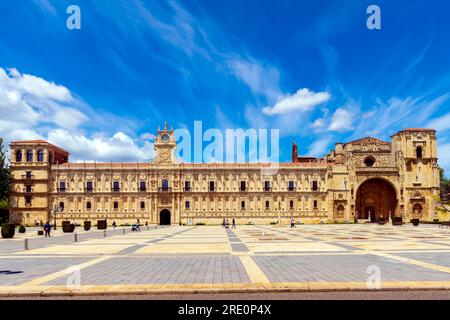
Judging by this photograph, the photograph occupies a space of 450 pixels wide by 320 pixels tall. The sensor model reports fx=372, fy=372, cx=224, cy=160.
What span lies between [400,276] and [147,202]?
56.3 m

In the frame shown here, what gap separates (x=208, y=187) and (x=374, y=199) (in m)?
30.9

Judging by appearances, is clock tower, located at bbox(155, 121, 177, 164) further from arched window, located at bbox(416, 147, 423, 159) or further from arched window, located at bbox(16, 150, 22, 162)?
arched window, located at bbox(416, 147, 423, 159)

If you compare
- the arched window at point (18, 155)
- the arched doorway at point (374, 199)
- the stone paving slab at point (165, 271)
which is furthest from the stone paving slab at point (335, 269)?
the arched window at point (18, 155)

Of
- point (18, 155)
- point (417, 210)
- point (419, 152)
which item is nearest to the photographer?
point (18, 155)

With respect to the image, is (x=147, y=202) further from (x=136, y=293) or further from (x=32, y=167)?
(x=136, y=293)

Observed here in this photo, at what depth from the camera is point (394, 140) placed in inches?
2714

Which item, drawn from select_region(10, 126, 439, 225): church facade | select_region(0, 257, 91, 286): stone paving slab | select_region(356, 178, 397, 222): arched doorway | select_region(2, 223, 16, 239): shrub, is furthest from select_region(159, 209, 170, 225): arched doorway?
select_region(0, 257, 91, 286): stone paving slab

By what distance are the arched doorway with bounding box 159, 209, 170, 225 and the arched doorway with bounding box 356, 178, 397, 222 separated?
34.3m

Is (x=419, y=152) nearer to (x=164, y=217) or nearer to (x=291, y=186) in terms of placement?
(x=291, y=186)

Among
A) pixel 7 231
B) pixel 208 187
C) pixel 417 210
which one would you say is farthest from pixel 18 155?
pixel 417 210

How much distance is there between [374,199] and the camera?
2714 inches

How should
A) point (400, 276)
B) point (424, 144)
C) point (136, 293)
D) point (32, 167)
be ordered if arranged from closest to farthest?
point (136, 293) < point (400, 276) < point (32, 167) < point (424, 144)

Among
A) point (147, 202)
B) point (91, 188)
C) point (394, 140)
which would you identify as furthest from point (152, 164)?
point (394, 140)

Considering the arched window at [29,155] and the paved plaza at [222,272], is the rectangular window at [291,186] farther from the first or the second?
the paved plaza at [222,272]
